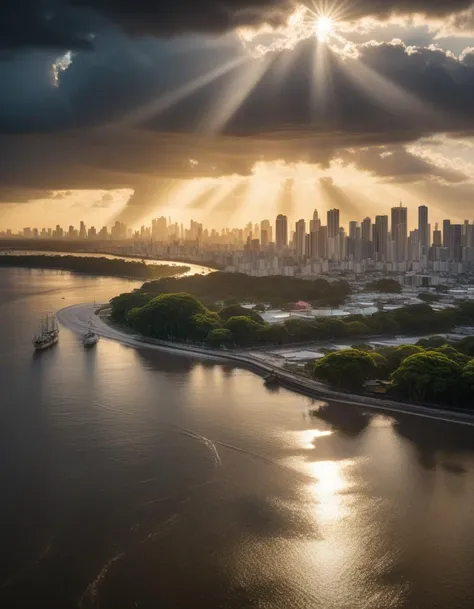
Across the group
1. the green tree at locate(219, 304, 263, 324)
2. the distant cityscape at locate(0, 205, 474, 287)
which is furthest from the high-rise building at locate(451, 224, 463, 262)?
the green tree at locate(219, 304, 263, 324)

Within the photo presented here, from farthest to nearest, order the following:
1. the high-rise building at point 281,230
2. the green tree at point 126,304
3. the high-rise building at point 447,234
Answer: the high-rise building at point 281,230, the high-rise building at point 447,234, the green tree at point 126,304

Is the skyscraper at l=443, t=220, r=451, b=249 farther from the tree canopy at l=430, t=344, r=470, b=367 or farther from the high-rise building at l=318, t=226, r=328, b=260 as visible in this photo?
the tree canopy at l=430, t=344, r=470, b=367

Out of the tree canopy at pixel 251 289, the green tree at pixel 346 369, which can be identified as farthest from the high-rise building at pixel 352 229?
the green tree at pixel 346 369

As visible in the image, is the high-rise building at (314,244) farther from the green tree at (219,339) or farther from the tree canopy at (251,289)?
the green tree at (219,339)

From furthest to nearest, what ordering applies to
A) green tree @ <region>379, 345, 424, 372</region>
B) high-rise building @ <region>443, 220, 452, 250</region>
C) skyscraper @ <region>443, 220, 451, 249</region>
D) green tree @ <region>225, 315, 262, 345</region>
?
skyscraper @ <region>443, 220, 451, 249</region> → high-rise building @ <region>443, 220, 452, 250</region> → green tree @ <region>225, 315, 262, 345</region> → green tree @ <region>379, 345, 424, 372</region>

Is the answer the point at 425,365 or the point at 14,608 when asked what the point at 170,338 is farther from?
the point at 14,608

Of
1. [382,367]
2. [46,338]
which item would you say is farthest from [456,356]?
[46,338]

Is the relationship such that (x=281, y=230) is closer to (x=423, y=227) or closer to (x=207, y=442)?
(x=423, y=227)
